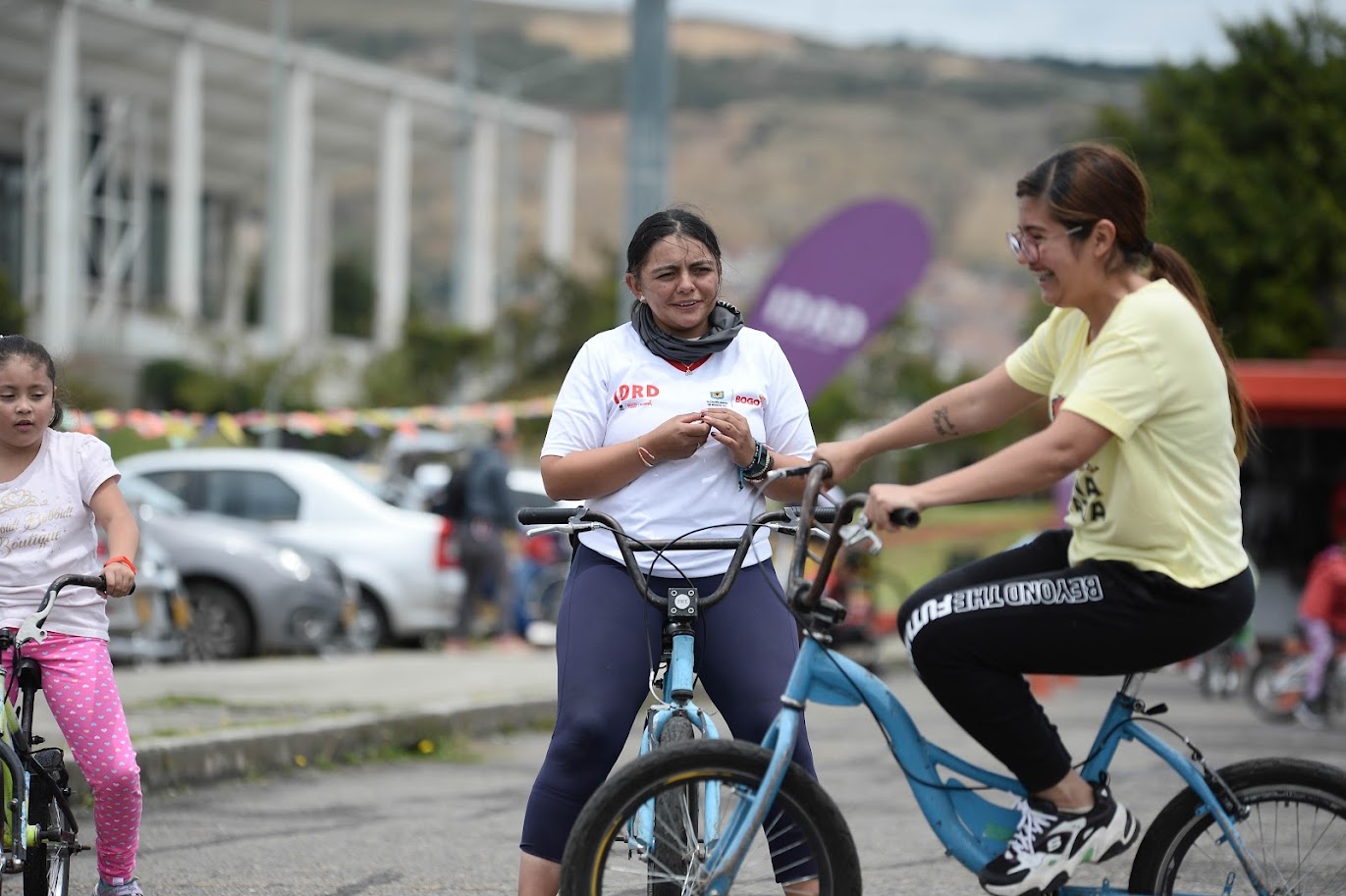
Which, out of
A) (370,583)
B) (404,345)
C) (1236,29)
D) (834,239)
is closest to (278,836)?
(834,239)

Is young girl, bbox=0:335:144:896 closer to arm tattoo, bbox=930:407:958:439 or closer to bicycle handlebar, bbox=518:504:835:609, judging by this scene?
bicycle handlebar, bbox=518:504:835:609

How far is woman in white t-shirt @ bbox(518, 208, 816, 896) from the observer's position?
4.41 metres

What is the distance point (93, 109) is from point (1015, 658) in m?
45.5

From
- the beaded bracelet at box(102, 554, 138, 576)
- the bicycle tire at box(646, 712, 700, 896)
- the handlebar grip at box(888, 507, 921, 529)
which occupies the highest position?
the handlebar grip at box(888, 507, 921, 529)

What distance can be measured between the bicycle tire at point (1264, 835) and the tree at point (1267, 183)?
127 feet

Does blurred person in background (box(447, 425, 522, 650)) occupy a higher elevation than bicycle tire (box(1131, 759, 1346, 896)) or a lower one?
lower

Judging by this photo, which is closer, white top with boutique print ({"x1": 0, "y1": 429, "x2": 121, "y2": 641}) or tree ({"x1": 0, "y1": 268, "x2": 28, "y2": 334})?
white top with boutique print ({"x1": 0, "y1": 429, "x2": 121, "y2": 641})

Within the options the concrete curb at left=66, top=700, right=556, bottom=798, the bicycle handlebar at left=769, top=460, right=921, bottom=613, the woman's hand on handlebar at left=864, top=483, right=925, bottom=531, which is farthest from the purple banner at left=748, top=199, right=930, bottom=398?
the woman's hand on handlebar at left=864, top=483, right=925, bottom=531

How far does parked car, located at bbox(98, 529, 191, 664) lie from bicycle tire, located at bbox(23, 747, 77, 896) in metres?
7.70

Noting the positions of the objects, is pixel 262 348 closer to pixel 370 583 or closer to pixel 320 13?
pixel 370 583

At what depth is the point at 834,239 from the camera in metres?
12.0

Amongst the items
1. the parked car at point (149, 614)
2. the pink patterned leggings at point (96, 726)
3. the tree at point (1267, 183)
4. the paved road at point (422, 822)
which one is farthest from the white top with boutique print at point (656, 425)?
the tree at point (1267, 183)

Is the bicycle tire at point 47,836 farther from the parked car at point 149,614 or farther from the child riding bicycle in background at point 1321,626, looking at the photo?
the child riding bicycle in background at point 1321,626

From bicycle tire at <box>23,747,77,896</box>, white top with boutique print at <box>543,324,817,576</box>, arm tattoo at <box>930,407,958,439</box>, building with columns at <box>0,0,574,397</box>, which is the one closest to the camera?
arm tattoo at <box>930,407,958,439</box>
